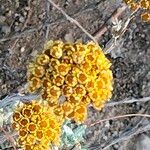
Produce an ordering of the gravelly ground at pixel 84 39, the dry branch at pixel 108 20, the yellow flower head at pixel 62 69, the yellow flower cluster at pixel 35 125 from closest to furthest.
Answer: the yellow flower head at pixel 62 69 → the yellow flower cluster at pixel 35 125 → the gravelly ground at pixel 84 39 → the dry branch at pixel 108 20

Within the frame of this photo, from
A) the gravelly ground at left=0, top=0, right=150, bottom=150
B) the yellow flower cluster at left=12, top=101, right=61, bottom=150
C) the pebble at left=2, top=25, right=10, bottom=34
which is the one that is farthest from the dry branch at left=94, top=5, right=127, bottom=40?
the yellow flower cluster at left=12, top=101, right=61, bottom=150

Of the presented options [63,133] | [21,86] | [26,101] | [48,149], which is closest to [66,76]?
[26,101]

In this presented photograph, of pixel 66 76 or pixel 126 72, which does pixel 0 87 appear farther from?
pixel 66 76

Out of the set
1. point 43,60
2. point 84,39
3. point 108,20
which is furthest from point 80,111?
point 108,20

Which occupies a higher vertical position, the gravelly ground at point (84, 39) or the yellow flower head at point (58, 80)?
the yellow flower head at point (58, 80)

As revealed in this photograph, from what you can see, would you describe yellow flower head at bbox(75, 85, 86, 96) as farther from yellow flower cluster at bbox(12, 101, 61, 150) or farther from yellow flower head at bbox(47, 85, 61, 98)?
yellow flower cluster at bbox(12, 101, 61, 150)

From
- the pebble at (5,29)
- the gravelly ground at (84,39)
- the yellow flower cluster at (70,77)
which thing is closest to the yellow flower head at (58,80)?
the yellow flower cluster at (70,77)

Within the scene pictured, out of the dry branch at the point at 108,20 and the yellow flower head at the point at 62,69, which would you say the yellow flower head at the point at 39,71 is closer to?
the yellow flower head at the point at 62,69
